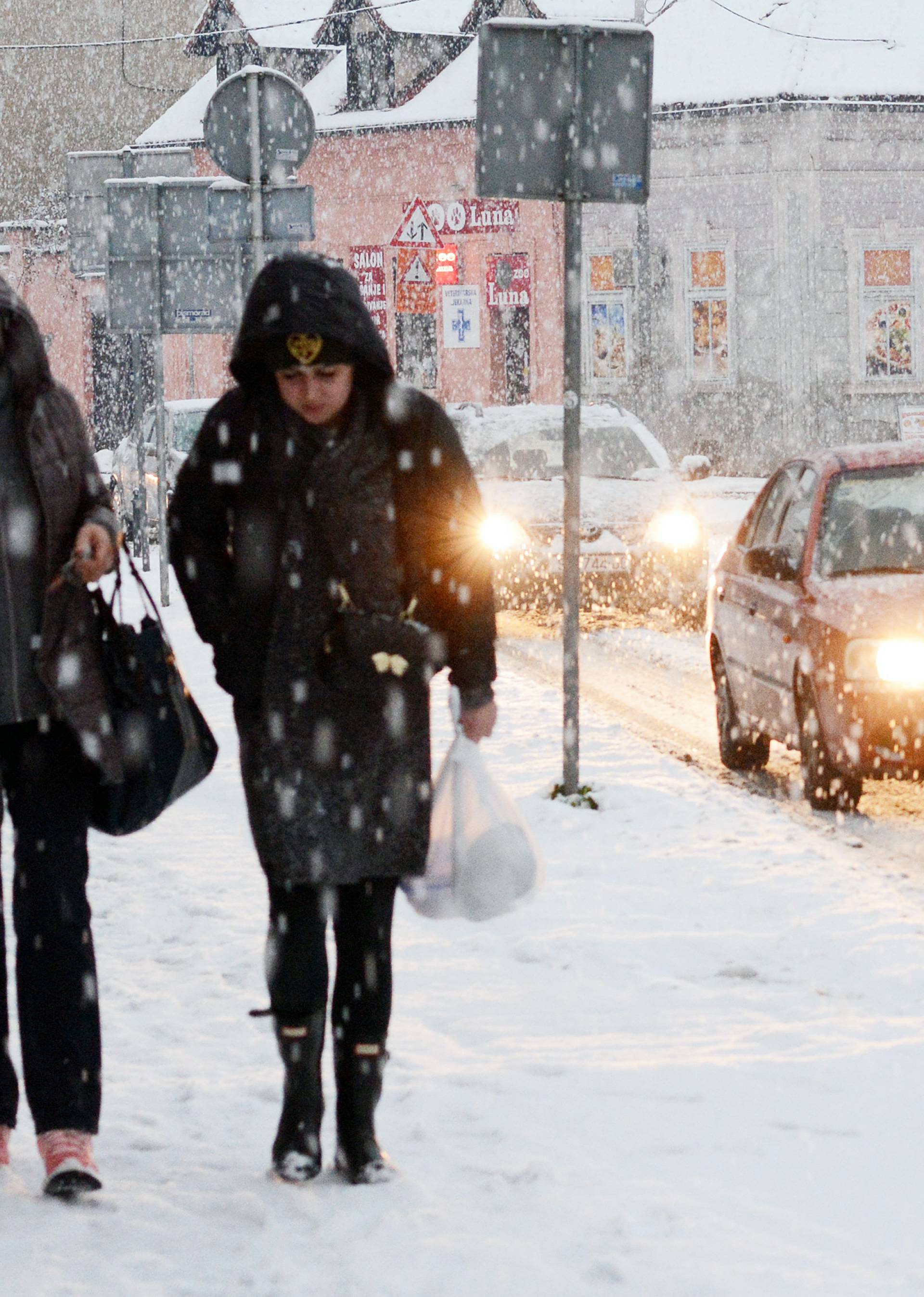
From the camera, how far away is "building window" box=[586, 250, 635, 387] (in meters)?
35.2

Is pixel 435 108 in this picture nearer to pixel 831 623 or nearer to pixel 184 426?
pixel 184 426

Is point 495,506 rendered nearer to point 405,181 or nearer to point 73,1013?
point 73,1013

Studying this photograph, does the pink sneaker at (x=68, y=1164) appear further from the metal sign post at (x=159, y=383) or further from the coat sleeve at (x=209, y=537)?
the metal sign post at (x=159, y=383)

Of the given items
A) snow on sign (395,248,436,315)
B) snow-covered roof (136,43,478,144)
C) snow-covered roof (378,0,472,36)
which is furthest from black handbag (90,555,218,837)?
snow-covered roof (378,0,472,36)

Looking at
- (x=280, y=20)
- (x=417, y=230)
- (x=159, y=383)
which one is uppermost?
(x=280, y=20)

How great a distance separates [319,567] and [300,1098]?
3.17 ft

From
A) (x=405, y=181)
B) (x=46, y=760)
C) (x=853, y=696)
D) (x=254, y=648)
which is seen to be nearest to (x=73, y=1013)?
(x=46, y=760)

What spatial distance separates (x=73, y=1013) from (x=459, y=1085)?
102 centimetres

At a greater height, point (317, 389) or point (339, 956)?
point (317, 389)

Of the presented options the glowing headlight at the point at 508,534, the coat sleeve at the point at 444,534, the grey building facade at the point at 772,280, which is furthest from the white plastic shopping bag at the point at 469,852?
the grey building facade at the point at 772,280

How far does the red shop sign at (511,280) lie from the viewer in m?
36.4

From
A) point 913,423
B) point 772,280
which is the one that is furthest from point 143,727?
point 772,280

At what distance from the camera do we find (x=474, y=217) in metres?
36.9

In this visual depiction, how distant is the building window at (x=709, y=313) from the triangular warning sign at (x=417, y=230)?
484 inches
